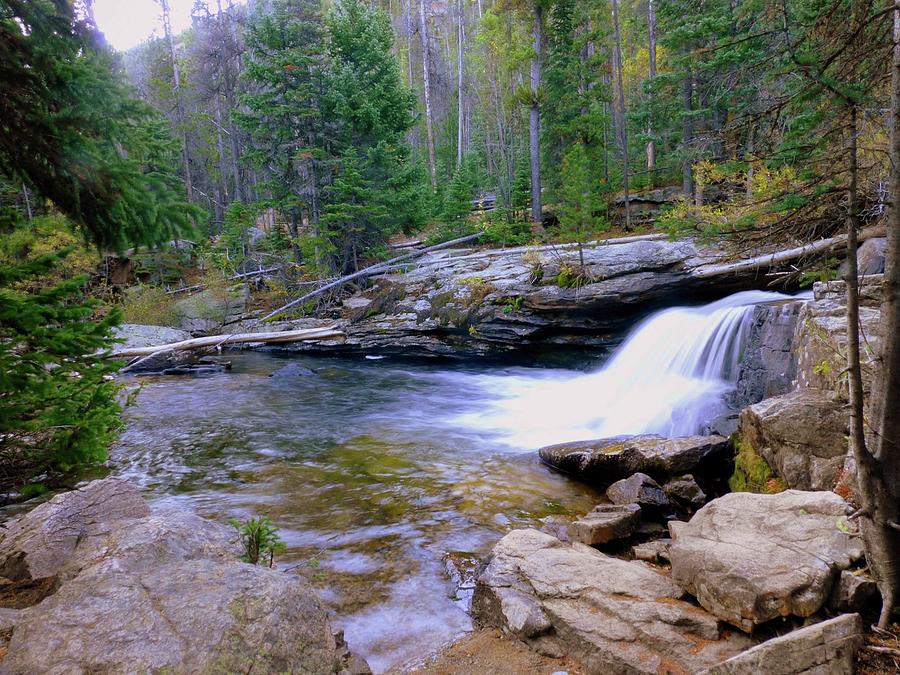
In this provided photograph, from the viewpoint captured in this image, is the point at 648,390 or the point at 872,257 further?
the point at 648,390

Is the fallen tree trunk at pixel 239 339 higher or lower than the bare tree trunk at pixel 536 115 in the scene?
lower

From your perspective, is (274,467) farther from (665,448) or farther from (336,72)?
(336,72)

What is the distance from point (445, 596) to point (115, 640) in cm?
296

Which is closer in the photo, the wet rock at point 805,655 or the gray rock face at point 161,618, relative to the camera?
the gray rock face at point 161,618

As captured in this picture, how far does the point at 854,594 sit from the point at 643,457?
152 inches

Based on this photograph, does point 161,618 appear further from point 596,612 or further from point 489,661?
point 596,612

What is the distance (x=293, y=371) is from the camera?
1583cm

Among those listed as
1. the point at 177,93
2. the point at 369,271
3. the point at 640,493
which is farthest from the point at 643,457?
the point at 177,93

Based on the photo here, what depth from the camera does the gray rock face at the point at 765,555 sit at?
136 inches

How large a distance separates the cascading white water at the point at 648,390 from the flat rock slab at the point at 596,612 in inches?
187

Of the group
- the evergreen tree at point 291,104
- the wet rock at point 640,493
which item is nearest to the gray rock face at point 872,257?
the wet rock at point 640,493

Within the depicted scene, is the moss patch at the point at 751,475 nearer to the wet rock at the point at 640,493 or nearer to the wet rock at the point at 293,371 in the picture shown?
the wet rock at the point at 640,493

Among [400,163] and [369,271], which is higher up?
[400,163]

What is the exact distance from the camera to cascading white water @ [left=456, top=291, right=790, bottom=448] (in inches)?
381
